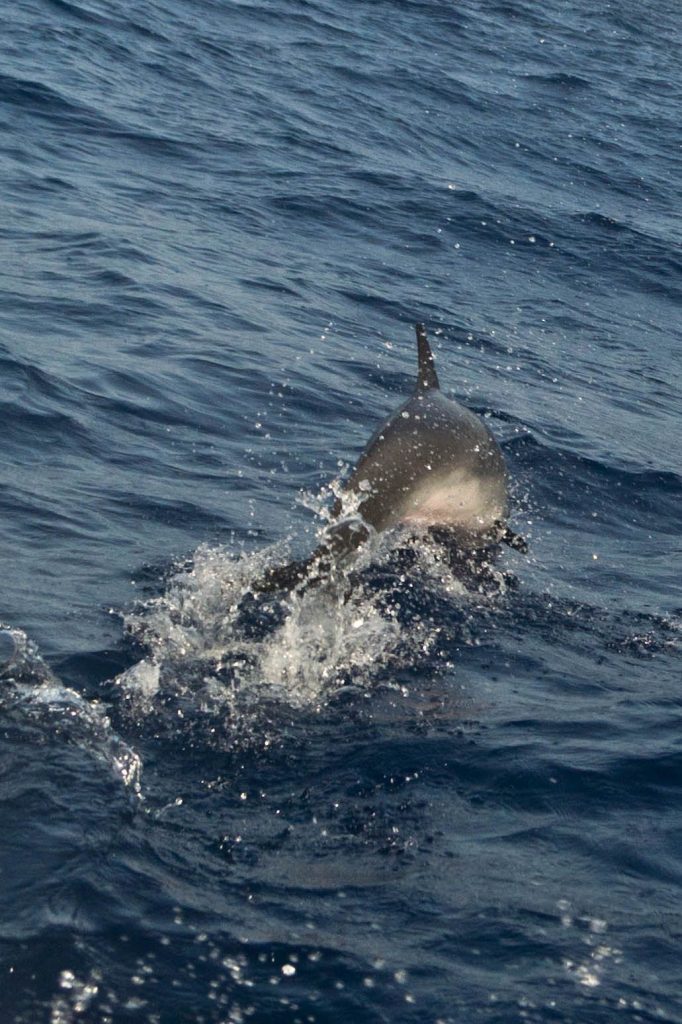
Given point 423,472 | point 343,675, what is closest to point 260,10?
point 423,472

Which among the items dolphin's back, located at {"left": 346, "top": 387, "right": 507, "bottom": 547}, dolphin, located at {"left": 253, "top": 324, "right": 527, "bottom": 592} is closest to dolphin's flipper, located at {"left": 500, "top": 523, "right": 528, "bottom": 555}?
dolphin, located at {"left": 253, "top": 324, "right": 527, "bottom": 592}

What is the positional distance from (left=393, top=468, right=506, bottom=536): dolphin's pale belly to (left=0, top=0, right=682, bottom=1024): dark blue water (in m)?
0.29

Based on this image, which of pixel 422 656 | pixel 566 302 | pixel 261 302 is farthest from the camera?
pixel 566 302

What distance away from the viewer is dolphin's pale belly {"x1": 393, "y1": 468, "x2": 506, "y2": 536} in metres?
7.82

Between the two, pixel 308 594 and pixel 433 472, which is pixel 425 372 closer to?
pixel 433 472

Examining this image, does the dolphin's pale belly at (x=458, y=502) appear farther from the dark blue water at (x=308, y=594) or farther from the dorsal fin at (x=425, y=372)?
the dorsal fin at (x=425, y=372)

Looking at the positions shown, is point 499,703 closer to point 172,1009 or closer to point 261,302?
point 172,1009

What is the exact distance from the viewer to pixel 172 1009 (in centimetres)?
406

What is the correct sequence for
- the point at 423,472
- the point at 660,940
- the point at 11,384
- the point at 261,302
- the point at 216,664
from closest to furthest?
the point at 660,940 < the point at 216,664 < the point at 423,472 < the point at 11,384 < the point at 261,302

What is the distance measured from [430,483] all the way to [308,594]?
4.33 feet

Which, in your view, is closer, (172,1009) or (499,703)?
(172,1009)

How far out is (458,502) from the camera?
813 centimetres

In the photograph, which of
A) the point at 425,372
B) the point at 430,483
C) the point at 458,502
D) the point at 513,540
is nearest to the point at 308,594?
the point at 430,483

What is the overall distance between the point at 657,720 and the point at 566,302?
932 centimetres
